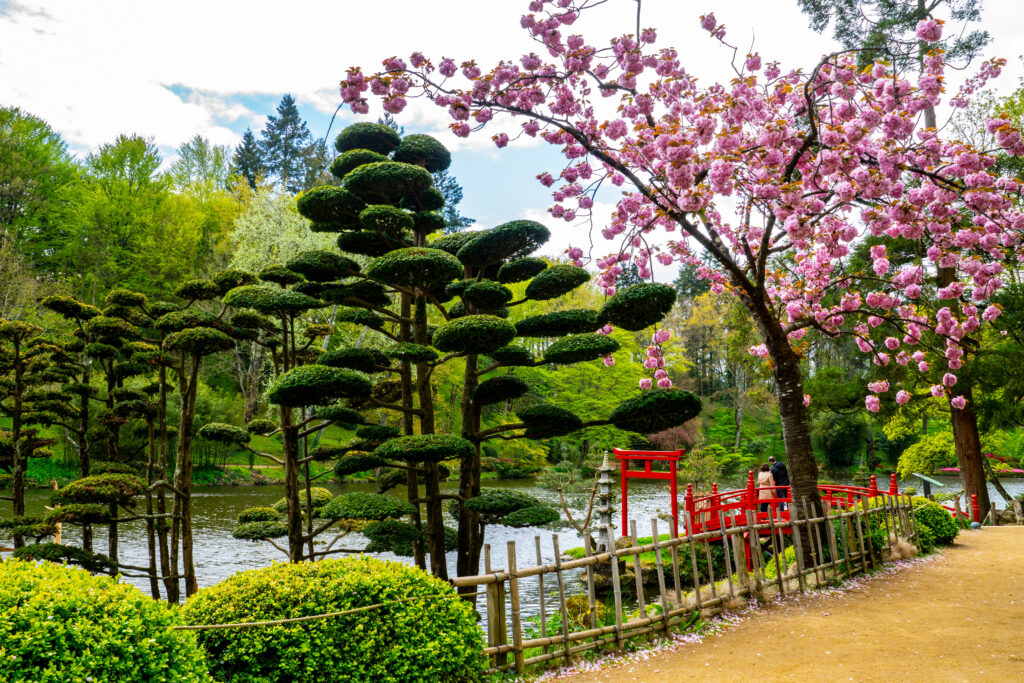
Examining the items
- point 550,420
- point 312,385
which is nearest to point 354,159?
point 312,385

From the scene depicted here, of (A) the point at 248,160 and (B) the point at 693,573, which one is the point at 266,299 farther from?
(A) the point at 248,160

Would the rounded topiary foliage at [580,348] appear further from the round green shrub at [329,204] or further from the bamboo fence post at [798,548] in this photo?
the round green shrub at [329,204]

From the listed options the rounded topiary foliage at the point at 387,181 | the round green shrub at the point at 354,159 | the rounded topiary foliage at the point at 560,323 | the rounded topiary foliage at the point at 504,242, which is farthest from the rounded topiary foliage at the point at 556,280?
the round green shrub at the point at 354,159

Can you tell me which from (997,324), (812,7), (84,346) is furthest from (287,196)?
(997,324)

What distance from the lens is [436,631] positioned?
14.0 ft

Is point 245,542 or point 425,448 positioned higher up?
point 425,448

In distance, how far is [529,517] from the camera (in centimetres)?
773

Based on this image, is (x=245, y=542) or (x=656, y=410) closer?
(x=656, y=410)

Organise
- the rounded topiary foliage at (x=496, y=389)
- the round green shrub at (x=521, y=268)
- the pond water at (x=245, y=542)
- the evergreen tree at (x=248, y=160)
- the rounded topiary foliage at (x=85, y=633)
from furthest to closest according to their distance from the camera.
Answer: the evergreen tree at (x=248, y=160)
the pond water at (x=245, y=542)
the round green shrub at (x=521, y=268)
the rounded topiary foliage at (x=496, y=389)
the rounded topiary foliage at (x=85, y=633)

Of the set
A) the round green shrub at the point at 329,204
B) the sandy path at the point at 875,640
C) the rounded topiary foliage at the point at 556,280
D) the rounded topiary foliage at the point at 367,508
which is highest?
the round green shrub at the point at 329,204

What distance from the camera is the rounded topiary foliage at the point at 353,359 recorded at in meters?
8.46

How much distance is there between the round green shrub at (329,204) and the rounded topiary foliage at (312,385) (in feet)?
8.36

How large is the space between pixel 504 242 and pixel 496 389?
6.24 ft

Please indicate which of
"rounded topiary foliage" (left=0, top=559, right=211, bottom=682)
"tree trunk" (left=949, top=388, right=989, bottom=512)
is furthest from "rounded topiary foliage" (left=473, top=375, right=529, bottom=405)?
→ "tree trunk" (left=949, top=388, right=989, bottom=512)
